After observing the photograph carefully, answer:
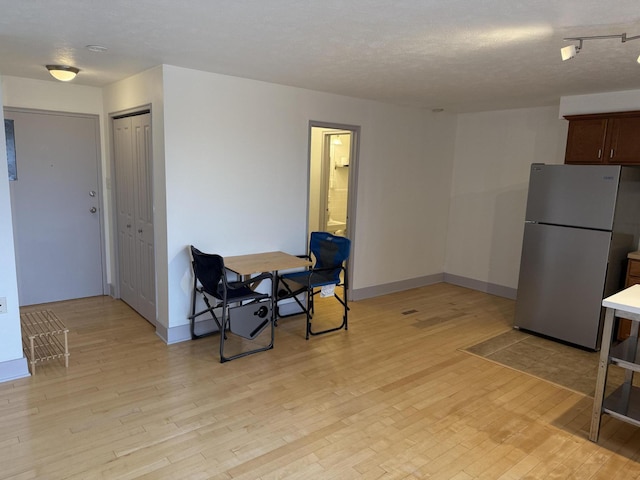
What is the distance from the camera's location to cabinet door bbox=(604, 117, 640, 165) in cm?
411

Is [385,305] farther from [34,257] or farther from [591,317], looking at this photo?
[34,257]

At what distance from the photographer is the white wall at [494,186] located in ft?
17.8

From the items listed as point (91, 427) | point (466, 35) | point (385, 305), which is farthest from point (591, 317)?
point (91, 427)

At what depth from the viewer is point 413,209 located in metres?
6.00

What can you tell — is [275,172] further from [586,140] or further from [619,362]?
[619,362]

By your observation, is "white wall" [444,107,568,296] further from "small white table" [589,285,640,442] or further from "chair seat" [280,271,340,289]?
"small white table" [589,285,640,442]

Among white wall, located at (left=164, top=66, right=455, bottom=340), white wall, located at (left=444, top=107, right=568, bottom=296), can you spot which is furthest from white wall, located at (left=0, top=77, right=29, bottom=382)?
white wall, located at (left=444, top=107, right=568, bottom=296)

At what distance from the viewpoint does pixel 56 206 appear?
4.88m

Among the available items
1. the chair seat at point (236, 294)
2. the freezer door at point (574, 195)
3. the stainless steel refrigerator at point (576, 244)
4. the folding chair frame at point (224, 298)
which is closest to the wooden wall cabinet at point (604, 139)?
the stainless steel refrigerator at point (576, 244)

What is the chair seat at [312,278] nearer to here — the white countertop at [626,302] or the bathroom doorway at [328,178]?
the bathroom doorway at [328,178]

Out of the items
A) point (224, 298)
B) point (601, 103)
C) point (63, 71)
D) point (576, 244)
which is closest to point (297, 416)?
point (224, 298)

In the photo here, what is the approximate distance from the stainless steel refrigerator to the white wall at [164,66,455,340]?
1.77 metres

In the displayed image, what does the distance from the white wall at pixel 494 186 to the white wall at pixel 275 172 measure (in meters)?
0.40

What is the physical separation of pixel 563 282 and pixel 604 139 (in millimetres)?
1450
